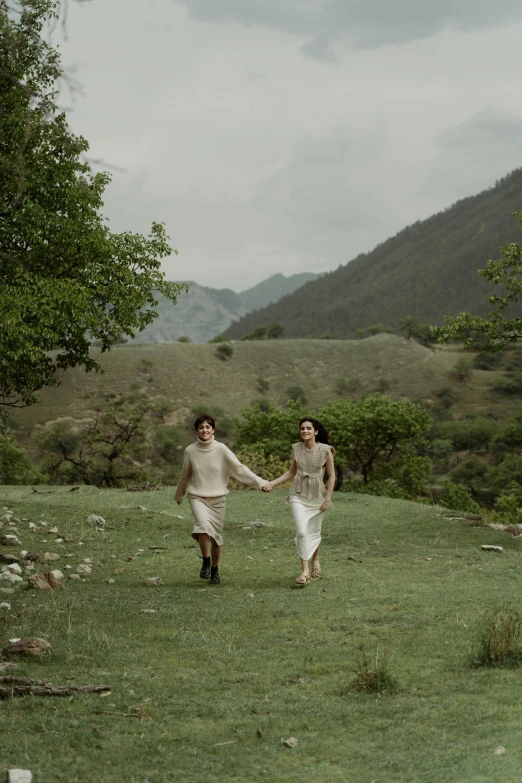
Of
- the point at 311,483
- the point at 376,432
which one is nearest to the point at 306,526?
the point at 311,483

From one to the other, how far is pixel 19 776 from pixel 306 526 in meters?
6.58

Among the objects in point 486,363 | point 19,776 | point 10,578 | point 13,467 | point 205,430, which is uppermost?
point 486,363

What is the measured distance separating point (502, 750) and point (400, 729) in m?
0.73

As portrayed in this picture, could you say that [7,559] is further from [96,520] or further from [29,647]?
[29,647]

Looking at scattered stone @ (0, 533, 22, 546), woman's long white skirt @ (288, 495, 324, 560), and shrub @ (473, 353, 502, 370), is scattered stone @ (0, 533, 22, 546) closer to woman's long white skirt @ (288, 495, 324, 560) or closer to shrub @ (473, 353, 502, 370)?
woman's long white skirt @ (288, 495, 324, 560)

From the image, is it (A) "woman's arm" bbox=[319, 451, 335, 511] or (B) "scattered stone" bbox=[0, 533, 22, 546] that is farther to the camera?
(B) "scattered stone" bbox=[0, 533, 22, 546]

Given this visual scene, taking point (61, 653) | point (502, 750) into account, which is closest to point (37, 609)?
point (61, 653)

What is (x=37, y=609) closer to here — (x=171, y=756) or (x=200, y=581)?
(x=200, y=581)

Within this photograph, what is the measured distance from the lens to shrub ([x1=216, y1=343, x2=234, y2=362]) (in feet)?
402

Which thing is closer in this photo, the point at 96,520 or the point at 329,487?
the point at 329,487

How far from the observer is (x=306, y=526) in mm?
10680

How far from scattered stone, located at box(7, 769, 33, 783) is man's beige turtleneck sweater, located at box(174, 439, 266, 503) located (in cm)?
627

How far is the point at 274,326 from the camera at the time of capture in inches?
6161

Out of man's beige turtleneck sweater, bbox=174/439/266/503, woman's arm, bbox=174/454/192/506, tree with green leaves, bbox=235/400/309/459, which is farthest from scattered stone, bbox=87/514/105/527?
tree with green leaves, bbox=235/400/309/459
